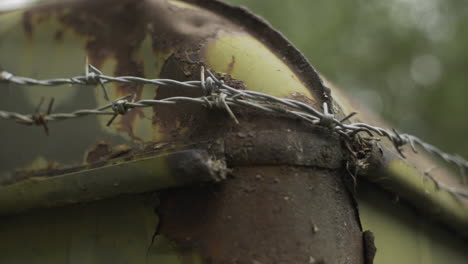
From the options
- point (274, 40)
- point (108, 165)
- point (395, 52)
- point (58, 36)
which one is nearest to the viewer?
point (108, 165)

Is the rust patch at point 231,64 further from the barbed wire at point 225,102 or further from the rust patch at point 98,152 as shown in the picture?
the rust patch at point 98,152

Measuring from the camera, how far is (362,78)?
27.1 ft

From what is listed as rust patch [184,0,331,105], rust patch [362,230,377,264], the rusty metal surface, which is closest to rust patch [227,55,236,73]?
rust patch [184,0,331,105]

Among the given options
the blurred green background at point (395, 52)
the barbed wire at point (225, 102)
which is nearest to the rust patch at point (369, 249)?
the barbed wire at point (225, 102)

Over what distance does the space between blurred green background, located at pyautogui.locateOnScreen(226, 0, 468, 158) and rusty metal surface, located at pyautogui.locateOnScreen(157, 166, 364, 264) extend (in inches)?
238

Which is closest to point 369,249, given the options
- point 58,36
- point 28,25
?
point 58,36

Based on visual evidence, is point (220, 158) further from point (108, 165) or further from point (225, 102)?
point (108, 165)

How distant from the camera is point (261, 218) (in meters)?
1.31

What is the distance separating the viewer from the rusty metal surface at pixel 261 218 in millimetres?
1302

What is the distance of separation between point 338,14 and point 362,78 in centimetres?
102

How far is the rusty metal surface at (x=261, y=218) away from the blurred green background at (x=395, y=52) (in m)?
6.06

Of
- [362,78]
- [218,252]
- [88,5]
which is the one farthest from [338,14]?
[218,252]

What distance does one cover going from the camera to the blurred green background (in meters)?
7.50

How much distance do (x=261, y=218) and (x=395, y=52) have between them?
23.8 feet
